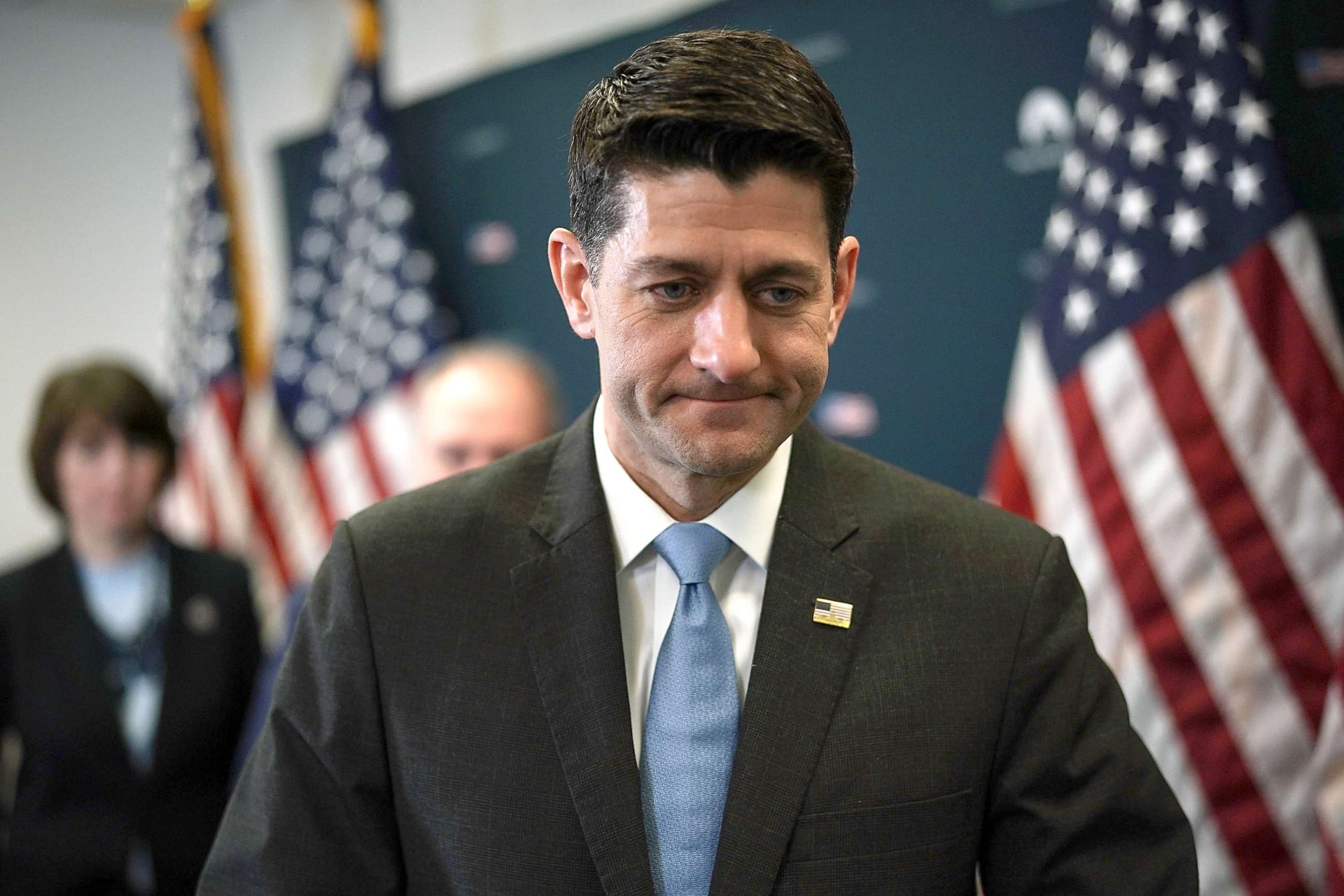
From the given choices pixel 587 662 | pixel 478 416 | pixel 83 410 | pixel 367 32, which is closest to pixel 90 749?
pixel 83 410

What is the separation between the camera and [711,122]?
3.24ft

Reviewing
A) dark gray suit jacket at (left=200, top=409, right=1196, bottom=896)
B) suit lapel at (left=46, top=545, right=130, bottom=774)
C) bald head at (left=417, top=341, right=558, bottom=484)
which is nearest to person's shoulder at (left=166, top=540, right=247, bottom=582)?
suit lapel at (left=46, top=545, right=130, bottom=774)

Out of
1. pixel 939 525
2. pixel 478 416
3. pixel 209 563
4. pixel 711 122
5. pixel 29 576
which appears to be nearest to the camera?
pixel 711 122

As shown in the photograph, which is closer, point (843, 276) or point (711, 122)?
point (711, 122)

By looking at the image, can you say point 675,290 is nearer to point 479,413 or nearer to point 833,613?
point 833,613

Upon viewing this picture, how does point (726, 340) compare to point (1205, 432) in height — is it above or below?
above

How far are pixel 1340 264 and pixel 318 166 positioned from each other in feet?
9.08

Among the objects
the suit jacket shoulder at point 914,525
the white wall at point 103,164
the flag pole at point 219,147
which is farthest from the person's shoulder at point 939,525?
the white wall at point 103,164

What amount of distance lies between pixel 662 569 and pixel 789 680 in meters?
0.17

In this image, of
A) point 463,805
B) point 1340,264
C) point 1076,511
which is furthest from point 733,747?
point 1340,264

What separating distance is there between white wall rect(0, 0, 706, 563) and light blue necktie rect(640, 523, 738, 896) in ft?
10.6

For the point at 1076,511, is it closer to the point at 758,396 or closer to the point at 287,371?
the point at 758,396

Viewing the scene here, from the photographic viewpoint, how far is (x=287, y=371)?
3.63m

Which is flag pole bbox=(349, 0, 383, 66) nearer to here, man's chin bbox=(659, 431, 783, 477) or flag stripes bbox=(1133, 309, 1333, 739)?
flag stripes bbox=(1133, 309, 1333, 739)
